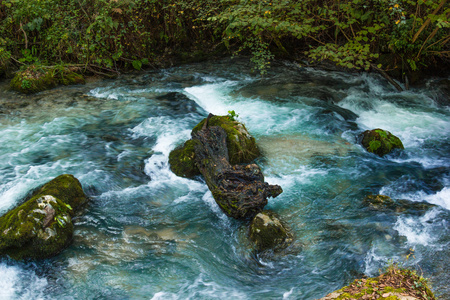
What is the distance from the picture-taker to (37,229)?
4555 millimetres

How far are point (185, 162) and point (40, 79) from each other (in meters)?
6.17

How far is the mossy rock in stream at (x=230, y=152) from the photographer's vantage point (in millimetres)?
6395

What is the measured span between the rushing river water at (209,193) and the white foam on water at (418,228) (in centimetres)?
2

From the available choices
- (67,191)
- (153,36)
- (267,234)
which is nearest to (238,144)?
(267,234)

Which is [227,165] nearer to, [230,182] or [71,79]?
[230,182]

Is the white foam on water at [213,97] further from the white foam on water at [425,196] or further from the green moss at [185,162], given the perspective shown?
the white foam on water at [425,196]

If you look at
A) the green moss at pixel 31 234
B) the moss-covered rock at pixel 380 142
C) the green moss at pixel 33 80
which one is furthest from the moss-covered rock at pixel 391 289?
the green moss at pixel 33 80

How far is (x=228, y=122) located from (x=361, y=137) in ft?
9.51

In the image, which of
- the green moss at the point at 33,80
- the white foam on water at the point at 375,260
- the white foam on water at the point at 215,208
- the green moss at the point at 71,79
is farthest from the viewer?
the green moss at the point at 71,79

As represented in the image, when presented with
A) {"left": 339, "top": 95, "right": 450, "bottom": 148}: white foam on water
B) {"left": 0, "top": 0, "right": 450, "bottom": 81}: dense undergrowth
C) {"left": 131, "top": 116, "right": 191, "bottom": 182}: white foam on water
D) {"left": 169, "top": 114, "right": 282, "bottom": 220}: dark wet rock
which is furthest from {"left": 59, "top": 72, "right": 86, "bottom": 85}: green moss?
{"left": 339, "top": 95, "right": 450, "bottom": 148}: white foam on water

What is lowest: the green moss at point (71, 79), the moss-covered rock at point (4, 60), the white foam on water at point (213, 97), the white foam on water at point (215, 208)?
the white foam on water at point (215, 208)

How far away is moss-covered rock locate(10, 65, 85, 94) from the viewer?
9.75 meters

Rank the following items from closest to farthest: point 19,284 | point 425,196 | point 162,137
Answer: point 19,284
point 425,196
point 162,137

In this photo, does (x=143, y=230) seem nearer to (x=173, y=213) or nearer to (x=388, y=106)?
(x=173, y=213)
